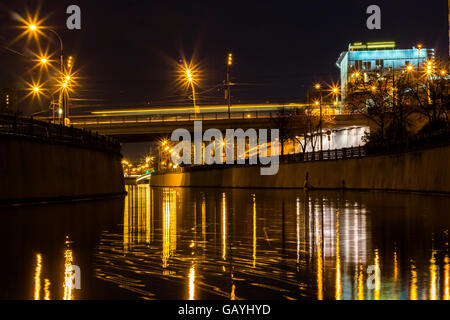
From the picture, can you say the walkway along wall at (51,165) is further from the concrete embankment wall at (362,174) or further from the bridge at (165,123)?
the bridge at (165,123)

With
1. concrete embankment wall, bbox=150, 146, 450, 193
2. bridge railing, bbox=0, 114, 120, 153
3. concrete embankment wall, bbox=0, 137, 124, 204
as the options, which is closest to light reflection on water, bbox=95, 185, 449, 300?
concrete embankment wall, bbox=0, 137, 124, 204

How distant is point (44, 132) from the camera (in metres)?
30.9

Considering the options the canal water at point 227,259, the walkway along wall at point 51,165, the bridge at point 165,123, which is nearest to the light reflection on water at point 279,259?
the canal water at point 227,259

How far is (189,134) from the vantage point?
100 metres

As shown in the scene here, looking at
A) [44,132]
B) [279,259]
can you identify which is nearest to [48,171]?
[44,132]

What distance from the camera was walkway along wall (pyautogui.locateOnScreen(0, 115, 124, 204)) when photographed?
26.4 metres

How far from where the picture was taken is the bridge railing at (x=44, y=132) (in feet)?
91.6

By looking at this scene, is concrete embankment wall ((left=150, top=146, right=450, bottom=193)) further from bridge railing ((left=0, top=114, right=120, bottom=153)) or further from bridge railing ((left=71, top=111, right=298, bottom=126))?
bridge railing ((left=0, top=114, right=120, bottom=153))

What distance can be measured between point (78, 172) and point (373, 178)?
26150mm

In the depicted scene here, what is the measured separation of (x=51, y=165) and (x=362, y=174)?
30827mm

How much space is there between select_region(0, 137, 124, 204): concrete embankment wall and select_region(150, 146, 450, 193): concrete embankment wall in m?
18.9
